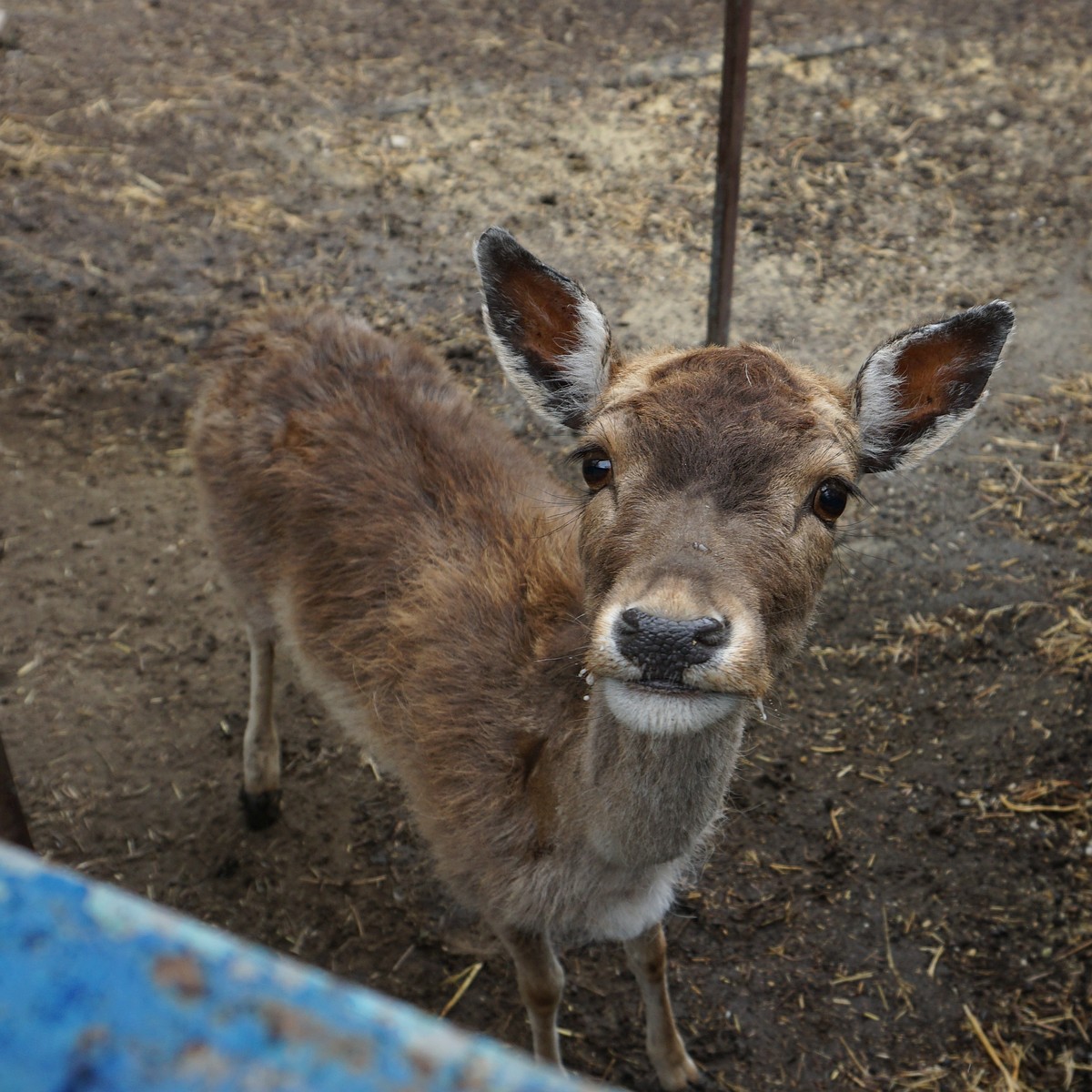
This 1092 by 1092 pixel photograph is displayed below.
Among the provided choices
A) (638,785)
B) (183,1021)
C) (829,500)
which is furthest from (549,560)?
(183,1021)

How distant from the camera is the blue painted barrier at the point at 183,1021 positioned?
2.23ft

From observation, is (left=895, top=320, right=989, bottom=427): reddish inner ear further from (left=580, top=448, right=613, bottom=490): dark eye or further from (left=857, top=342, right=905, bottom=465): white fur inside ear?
(left=580, top=448, right=613, bottom=490): dark eye

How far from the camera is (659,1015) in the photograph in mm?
4004

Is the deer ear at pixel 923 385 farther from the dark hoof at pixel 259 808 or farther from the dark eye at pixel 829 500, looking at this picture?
the dark hoof at pixel 259 808

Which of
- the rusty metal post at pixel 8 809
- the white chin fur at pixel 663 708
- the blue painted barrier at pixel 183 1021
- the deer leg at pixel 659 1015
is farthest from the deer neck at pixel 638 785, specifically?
the blue painted barrier at pixel 183 1021

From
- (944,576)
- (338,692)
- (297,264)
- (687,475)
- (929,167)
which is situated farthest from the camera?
(929,167)

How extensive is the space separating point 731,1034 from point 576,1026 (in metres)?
0.57

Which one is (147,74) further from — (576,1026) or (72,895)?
(72,895)

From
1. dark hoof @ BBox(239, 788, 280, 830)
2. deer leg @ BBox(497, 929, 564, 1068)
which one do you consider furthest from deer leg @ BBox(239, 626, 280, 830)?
deer leg @ BBox(497, 929, 564, 1068)

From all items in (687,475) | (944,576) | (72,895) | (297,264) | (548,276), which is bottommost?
(944,576)

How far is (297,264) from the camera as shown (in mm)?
7234

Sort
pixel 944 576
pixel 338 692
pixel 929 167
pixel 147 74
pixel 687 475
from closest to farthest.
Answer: pixel 687 475
pixel 338 692
pixel 944 576
pixel 929 167
pixel 147 74

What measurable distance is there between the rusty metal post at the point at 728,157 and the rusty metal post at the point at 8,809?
3748mm

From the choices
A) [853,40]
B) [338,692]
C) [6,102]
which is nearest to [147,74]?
[6,102]
